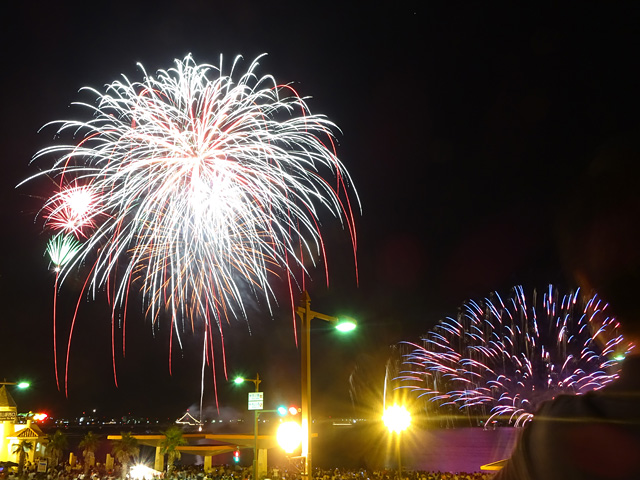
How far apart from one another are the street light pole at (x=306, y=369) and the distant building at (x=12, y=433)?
4956cm

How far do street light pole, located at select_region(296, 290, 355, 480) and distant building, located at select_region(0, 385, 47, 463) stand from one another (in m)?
49.6

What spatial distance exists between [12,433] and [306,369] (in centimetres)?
5217

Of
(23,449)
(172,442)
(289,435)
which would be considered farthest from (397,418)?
A: (23,449)

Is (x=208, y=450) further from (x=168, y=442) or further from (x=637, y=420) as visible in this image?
(x=637, y=420)

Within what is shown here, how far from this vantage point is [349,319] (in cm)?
1272

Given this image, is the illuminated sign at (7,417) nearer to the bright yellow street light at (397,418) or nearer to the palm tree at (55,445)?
the palm tree at (55,445)

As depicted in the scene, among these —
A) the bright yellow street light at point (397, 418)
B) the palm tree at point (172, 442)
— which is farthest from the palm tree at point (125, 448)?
the bright yellow street light at point (397, 418)

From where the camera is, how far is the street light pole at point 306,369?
36.4 feet

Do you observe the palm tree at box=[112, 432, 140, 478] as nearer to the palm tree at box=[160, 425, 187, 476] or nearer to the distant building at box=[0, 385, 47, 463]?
the palm tree at box=[160, 425, 187, 476]

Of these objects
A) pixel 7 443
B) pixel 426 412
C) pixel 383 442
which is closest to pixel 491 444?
pixel 383 442

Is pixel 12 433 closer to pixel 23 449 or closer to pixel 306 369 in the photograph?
pixel 23 449

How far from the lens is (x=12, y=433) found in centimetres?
5138

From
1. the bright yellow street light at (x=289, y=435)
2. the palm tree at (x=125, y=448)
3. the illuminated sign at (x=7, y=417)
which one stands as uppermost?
the illuminated sign at (x=7, y=417)

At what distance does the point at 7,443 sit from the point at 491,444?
93.7m
